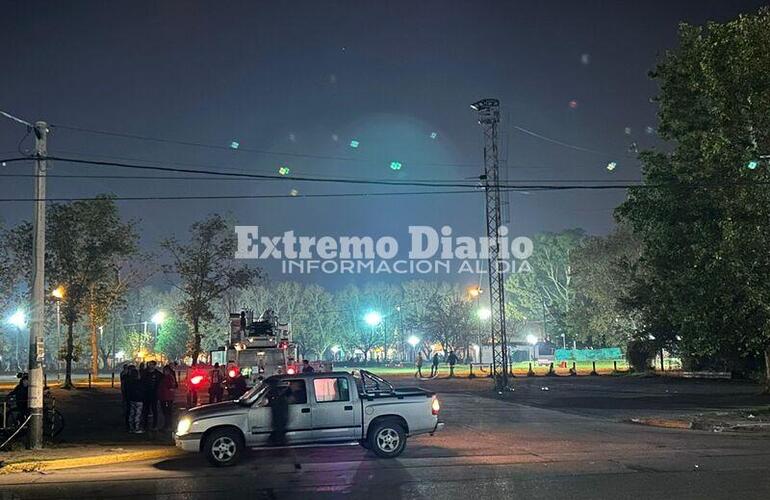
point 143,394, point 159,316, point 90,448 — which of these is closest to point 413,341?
point 159,316

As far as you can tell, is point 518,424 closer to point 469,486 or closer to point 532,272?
point 469,486

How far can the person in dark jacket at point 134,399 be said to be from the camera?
58.9 feet

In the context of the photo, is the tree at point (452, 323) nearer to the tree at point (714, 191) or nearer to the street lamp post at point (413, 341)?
the street lamp post at point (413, 341)

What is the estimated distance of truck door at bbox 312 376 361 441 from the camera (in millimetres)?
13766

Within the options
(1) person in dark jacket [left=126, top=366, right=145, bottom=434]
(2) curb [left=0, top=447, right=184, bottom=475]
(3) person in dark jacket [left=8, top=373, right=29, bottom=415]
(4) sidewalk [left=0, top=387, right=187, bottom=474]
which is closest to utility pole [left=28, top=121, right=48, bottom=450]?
(4) sidewalk [left=0, top=387, right=187, bottom=474]

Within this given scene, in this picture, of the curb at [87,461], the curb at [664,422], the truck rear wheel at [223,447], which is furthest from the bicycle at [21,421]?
the curb at [664,422]

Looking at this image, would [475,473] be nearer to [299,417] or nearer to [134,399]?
[299,417]

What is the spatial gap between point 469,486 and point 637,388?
27693 millimetres

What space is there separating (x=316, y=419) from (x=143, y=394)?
6.41m

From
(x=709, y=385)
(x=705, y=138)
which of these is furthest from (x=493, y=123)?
(x=709, y=385)

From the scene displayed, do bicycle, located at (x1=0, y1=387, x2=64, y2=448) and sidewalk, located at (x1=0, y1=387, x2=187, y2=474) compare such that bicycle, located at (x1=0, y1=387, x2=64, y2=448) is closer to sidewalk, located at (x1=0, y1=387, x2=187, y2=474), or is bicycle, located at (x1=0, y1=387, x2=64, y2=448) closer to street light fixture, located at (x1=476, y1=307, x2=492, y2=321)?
sidewalk, located at (x1=0, y1=387, x2=187, y2=474)

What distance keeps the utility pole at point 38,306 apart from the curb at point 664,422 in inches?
607

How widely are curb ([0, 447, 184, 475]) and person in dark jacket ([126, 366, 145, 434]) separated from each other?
3.14 metres

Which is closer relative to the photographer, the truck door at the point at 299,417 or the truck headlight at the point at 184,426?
Answer: the truck headlight at the point at 184,426
